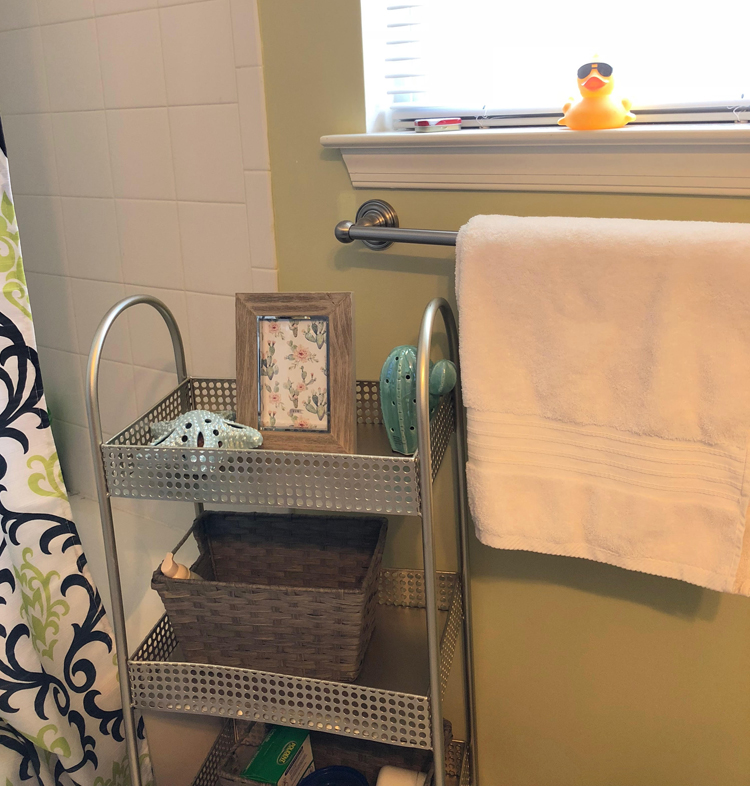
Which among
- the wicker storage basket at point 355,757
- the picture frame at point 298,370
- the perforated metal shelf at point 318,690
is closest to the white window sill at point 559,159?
the picture frame at point 298,370

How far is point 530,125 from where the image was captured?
1052 millimetres

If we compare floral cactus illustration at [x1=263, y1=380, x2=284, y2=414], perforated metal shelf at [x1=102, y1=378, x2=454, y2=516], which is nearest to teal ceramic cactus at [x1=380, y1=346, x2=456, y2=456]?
perforated metal shelf at [x1=102, y1=378, x2=454, y2=516]

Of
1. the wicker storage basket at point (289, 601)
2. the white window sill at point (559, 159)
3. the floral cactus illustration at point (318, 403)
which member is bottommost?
the wicker storage basket at point (289, 601)

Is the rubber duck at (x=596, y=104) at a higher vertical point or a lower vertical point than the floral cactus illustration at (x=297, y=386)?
higher

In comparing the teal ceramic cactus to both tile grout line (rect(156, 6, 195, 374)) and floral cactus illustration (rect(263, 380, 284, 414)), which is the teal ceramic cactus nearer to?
floral cactus illustration (rect(263, 380, 284, 414))

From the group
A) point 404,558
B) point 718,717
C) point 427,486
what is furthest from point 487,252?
point 718,717

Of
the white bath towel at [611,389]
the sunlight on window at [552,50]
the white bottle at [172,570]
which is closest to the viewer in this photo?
the white bath towel at [611,389]

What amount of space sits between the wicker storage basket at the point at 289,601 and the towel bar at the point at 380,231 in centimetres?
41

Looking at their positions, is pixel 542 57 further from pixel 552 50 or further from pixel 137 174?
pixel 137 174

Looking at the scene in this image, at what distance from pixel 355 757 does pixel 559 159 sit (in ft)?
3.12

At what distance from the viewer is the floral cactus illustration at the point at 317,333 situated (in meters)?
0.96

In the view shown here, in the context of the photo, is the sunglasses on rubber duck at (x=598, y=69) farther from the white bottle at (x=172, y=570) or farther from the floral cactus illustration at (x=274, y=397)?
the white bottle at (x=172, y=570)

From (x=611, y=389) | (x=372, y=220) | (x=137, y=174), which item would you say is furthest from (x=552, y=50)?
(x=137, y=174)

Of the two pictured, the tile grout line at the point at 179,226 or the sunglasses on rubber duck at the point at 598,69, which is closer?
the sunglasses on rubber duck at the point at 598,69
